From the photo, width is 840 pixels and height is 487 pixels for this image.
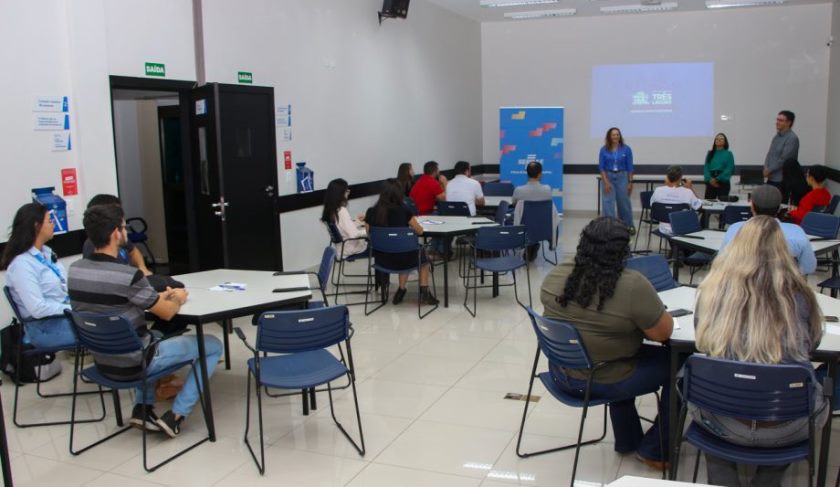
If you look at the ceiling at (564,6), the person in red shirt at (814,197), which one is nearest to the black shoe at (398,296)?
the person in red shirt at (814,197)

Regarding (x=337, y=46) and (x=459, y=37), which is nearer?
(x=337, y=46)

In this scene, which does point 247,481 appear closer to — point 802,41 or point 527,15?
point 527,15

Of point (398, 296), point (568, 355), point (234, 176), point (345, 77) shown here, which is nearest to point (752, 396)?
point (568, 355)

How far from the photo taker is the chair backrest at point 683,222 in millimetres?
6129

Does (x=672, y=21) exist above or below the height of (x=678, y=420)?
above

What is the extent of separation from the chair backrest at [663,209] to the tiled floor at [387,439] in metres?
3.49

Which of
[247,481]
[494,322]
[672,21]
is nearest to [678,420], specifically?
[247,481]

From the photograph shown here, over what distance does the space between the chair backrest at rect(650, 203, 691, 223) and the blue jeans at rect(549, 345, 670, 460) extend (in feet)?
15.5

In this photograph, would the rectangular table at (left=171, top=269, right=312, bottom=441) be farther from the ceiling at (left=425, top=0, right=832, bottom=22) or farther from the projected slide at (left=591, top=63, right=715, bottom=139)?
the projected slide at (left=591, top=63, right=715, bottom=139)

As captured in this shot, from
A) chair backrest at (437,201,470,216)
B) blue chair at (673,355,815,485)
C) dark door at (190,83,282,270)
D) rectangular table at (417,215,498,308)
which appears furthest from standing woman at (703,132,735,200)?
blue chair at (673,355,815,485)

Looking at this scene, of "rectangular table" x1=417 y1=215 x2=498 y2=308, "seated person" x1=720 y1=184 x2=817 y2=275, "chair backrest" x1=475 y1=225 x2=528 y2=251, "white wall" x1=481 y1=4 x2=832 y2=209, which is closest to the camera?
"seated person" x1=720 y1=184 x2=817 y2=275

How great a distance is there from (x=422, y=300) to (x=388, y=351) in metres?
1.43

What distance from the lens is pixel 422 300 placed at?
680 centimetres

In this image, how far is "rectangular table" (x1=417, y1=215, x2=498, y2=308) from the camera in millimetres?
6531
